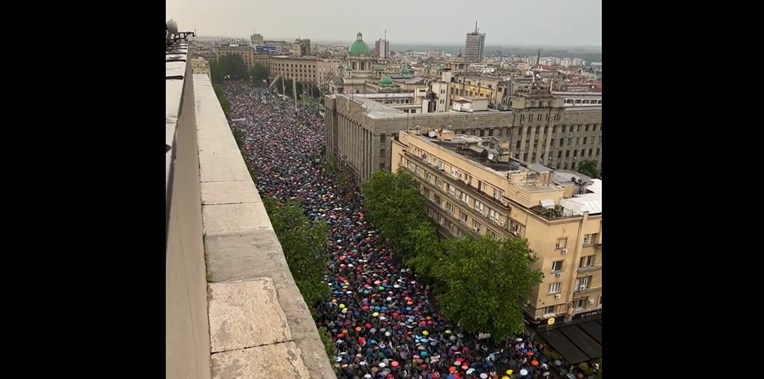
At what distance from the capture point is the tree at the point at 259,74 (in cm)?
7000

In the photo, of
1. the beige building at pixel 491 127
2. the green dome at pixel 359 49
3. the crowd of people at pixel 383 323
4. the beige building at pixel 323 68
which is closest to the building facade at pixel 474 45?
the beige building at pixel 323 68

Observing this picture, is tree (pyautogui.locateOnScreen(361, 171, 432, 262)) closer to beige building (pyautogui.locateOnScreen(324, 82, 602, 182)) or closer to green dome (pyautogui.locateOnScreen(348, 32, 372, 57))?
beige building (pyautogui.locateOnScreen(324, 82, 602, 182))

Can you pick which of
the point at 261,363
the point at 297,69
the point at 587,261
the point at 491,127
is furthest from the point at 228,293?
the point at 297,69

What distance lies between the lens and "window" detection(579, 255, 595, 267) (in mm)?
12883

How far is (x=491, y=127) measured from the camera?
24.4m

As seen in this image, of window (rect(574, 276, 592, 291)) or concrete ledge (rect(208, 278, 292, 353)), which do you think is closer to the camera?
concrete ledge (rect(208, 278, 292, 353))

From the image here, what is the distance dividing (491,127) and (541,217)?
1273 centimetres

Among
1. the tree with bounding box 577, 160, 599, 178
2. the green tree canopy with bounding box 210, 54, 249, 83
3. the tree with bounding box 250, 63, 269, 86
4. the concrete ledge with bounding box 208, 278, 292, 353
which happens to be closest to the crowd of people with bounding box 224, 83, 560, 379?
the concrete ledge with bounding box 208, 278, 292, 353

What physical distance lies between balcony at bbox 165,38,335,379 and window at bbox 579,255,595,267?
8781 millimetres

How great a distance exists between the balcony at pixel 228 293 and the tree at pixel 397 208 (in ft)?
27.5

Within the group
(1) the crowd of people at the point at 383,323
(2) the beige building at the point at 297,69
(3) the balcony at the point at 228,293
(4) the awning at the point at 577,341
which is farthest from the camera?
(2) the beige building at the point at 297,69

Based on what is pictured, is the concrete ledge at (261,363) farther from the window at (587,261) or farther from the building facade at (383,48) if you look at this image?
the building facade at (383,48)
